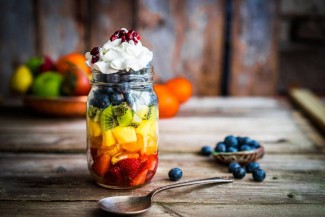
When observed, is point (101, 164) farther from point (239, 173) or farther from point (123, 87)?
point (239, 173)

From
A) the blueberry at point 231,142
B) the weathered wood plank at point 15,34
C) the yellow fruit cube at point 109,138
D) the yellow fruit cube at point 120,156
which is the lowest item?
the blueberry at point 231,142

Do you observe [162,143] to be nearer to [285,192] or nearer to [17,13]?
[285,192]

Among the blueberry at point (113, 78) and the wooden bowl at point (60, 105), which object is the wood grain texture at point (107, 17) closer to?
the wooden bowl at point (60, 105)

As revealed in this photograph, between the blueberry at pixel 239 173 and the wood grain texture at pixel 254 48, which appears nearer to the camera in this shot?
the blueberry at pixel 239 173

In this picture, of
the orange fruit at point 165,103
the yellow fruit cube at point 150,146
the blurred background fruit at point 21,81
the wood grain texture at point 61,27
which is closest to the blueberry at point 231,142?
the yellow fruit cube at point 150,146

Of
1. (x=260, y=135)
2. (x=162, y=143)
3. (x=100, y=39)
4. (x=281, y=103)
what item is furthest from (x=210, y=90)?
(x=162, y=143)

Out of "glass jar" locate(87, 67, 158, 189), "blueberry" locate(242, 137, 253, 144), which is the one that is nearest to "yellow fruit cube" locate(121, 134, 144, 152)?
"glass jar" locate(87, 67, 158, 189)
